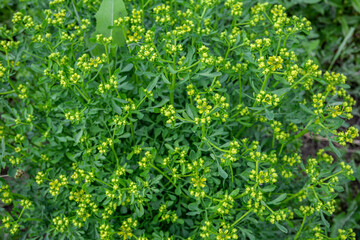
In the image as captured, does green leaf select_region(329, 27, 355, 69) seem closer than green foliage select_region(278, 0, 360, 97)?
Yes

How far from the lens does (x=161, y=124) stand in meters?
3.38

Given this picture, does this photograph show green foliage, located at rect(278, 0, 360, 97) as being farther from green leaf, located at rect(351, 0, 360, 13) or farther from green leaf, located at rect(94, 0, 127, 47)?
green leaf, located at rect(94, 0, 127, 47)

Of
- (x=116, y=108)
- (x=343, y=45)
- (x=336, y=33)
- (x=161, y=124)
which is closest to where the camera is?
(x=116, y=108)

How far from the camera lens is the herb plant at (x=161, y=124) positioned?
2541 mm

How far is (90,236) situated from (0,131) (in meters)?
1.26

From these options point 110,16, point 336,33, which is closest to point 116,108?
point 110,16

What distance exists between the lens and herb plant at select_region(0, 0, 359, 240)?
8.34ft

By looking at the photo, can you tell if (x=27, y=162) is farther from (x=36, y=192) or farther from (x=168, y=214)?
(x=168, y=214)

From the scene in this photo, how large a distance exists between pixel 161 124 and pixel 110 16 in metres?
1.14

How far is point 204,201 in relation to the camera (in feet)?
9.57

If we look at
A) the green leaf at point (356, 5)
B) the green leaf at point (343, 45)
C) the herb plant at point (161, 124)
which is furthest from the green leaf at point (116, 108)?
the green leaf at point (356, 5)

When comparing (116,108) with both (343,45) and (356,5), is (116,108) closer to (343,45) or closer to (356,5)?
(343,45)

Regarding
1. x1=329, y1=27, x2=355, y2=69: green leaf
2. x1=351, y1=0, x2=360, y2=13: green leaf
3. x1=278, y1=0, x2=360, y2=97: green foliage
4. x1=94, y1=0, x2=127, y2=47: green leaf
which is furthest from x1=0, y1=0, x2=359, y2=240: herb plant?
x1=351, y1=0, x2=360, y2=13: green leaf

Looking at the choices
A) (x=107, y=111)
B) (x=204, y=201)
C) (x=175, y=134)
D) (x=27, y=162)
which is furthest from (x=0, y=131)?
(x=204, y=201)
